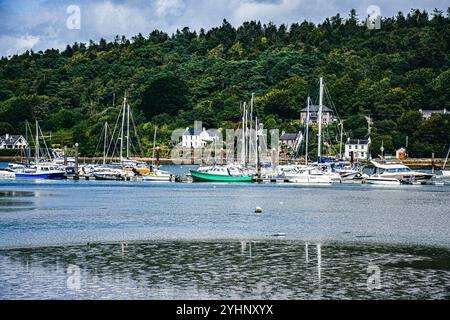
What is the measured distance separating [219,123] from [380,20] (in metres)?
77.5

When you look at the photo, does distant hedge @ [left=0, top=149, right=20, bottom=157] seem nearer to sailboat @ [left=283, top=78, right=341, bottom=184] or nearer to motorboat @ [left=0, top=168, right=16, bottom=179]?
motorboat @ [left=0, top=168, right=16, bottom=179]

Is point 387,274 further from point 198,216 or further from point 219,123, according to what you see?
point 219,123

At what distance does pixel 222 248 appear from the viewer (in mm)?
24953

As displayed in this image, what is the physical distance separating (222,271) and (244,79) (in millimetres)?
128683

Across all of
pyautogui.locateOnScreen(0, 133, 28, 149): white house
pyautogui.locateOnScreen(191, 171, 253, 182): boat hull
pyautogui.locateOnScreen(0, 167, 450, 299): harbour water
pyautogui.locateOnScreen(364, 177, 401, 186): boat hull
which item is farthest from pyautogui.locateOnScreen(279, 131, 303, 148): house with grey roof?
pyautogui.locateOnScreen(0, 167, 450, 299): harbour water

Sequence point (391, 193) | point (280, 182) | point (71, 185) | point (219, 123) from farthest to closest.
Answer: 1. point (219, 123)
2. point (280, 182)
3. point (71, 185)
4. point (391, 193)

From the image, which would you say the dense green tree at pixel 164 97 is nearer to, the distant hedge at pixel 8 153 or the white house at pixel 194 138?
the white house at pixel 194 138

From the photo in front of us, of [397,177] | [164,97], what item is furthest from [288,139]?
[397,177]

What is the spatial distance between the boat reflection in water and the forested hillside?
3390 inches

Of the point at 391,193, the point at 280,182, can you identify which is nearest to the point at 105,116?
the point at 280,182
